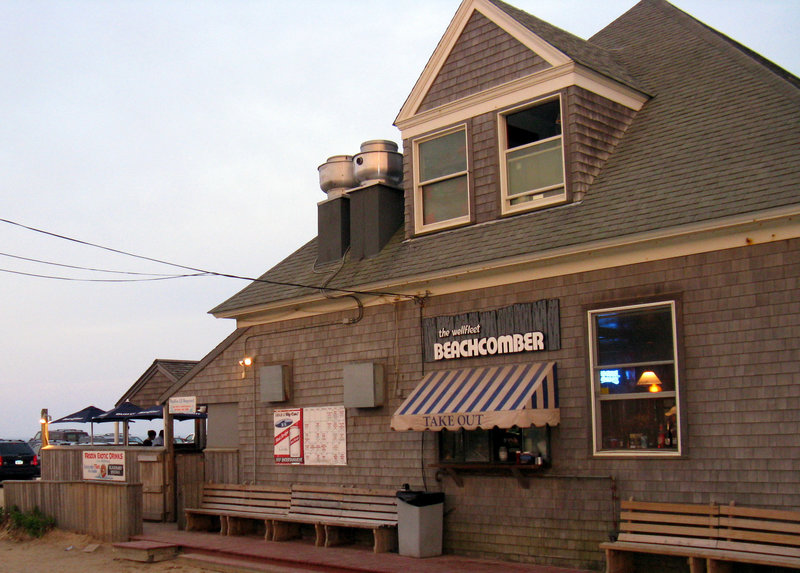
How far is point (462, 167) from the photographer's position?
1345cm

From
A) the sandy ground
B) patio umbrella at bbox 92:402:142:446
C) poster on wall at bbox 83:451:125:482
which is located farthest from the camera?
patio umbrella at bbox 92:402:142:446

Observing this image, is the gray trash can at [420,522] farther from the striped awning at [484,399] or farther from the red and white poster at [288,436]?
the red and white poster at [288,436]

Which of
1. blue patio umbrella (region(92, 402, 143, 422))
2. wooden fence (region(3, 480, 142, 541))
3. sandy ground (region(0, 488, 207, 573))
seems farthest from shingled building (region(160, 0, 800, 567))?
blue patio umbrella (region(92, 402, 143, 422))

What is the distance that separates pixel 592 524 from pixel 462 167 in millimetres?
5579

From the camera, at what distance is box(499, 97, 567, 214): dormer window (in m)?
12.3

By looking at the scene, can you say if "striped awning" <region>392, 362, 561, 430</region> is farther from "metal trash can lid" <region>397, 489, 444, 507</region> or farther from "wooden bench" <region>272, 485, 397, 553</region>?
"wooden bench" <region>272, 485, 397, 553</region>

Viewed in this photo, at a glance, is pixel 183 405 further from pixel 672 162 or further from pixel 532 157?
pixel 672 162

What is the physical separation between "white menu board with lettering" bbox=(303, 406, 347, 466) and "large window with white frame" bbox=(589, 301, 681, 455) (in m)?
4.70

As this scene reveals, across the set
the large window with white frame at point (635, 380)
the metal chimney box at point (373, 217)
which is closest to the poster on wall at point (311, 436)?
the metal chimney box at point (373, 217)

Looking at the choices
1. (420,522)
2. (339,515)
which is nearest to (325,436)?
(339,515)

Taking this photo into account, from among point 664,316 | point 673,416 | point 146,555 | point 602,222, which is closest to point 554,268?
point 602,222

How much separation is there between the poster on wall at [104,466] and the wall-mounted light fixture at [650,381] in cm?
1167

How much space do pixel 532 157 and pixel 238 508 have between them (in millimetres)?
7769

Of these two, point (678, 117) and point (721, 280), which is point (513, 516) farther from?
point (678, 117)
